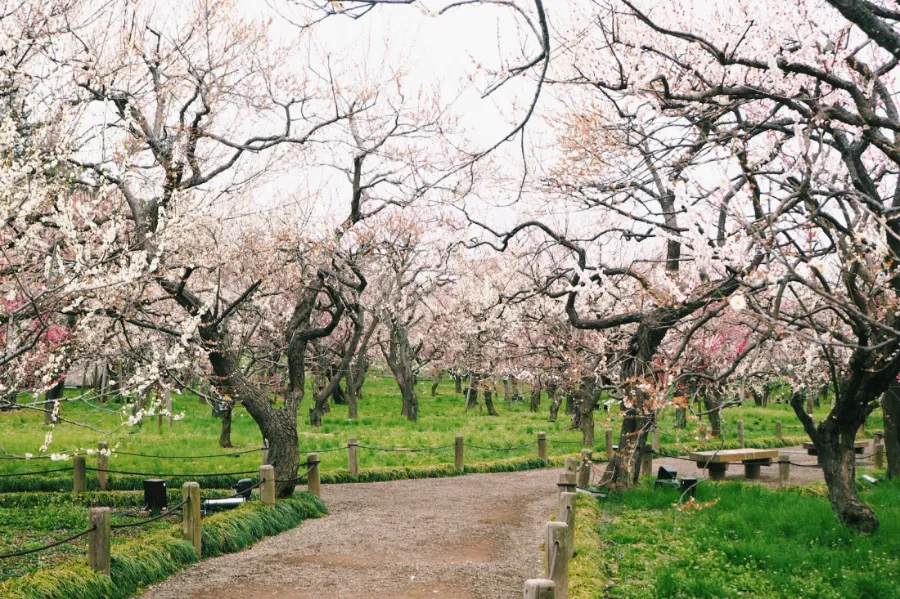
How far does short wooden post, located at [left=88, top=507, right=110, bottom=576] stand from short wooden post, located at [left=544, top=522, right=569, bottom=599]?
14.8ft

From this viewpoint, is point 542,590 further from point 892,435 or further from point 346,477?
point 892,435

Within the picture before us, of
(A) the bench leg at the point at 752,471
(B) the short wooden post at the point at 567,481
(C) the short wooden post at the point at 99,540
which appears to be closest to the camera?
(C) the short wooden post at the point at 99,540

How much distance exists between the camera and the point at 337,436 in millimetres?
21234

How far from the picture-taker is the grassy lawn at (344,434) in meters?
15.8

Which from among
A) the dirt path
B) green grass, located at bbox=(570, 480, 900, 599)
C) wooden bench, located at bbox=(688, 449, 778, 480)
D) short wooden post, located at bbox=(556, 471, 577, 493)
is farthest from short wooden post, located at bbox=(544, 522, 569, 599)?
wooden bench, located at bbox=(688, 449, 778, 480)

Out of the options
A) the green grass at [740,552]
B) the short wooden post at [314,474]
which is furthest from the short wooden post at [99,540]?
the short wooden post at [314,474]

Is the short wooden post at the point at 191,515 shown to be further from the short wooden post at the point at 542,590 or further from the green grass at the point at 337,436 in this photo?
the short wooden post at the point at 542,590

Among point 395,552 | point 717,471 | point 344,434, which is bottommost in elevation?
point 395,552

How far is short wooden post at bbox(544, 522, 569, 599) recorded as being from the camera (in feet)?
20.2

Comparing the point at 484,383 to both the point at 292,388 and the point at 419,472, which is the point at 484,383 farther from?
the point at 292,388

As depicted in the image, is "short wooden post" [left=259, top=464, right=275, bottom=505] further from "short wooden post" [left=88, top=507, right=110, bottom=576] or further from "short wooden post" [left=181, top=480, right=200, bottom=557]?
"short wooden post" [left=88, top=507, right=110, bottom=576]

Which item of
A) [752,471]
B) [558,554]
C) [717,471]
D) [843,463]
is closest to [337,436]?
[717,471]

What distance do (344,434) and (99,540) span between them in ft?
48.6

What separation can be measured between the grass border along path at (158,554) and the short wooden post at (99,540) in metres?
0.08
